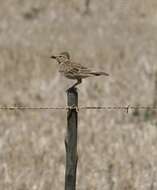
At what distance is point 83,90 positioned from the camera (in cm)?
1451

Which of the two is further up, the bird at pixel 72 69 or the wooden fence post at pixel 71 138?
the bird at pixel 72 69

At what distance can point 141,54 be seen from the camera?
17672 millimetres

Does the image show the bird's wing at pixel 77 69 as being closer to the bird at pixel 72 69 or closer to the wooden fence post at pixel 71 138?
the bird at pixel 72 69

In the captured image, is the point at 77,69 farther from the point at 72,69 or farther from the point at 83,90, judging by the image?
the point at 83,90

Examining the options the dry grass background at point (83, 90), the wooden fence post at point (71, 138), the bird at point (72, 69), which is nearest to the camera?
the wooden fence post at point (71, 138)

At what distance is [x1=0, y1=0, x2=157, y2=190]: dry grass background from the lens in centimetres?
990

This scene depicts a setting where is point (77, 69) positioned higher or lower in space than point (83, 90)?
higher

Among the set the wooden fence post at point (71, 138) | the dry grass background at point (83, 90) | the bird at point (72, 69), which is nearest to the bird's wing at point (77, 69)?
the bird at point (72, 69)

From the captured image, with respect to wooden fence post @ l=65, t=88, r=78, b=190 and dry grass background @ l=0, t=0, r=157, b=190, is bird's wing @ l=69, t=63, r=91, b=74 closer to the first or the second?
wooden fence post @ l=65, t=88, r=78, b=190

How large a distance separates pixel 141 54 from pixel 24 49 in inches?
106

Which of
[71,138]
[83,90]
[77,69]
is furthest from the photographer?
[83,90]

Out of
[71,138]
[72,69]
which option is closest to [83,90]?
[72,69]

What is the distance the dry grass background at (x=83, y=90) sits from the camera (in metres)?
9.90

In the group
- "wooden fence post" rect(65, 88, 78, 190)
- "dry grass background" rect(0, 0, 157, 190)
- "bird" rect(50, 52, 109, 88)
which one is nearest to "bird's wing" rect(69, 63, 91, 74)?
"bird" rect(50, 52, 109, 88)
